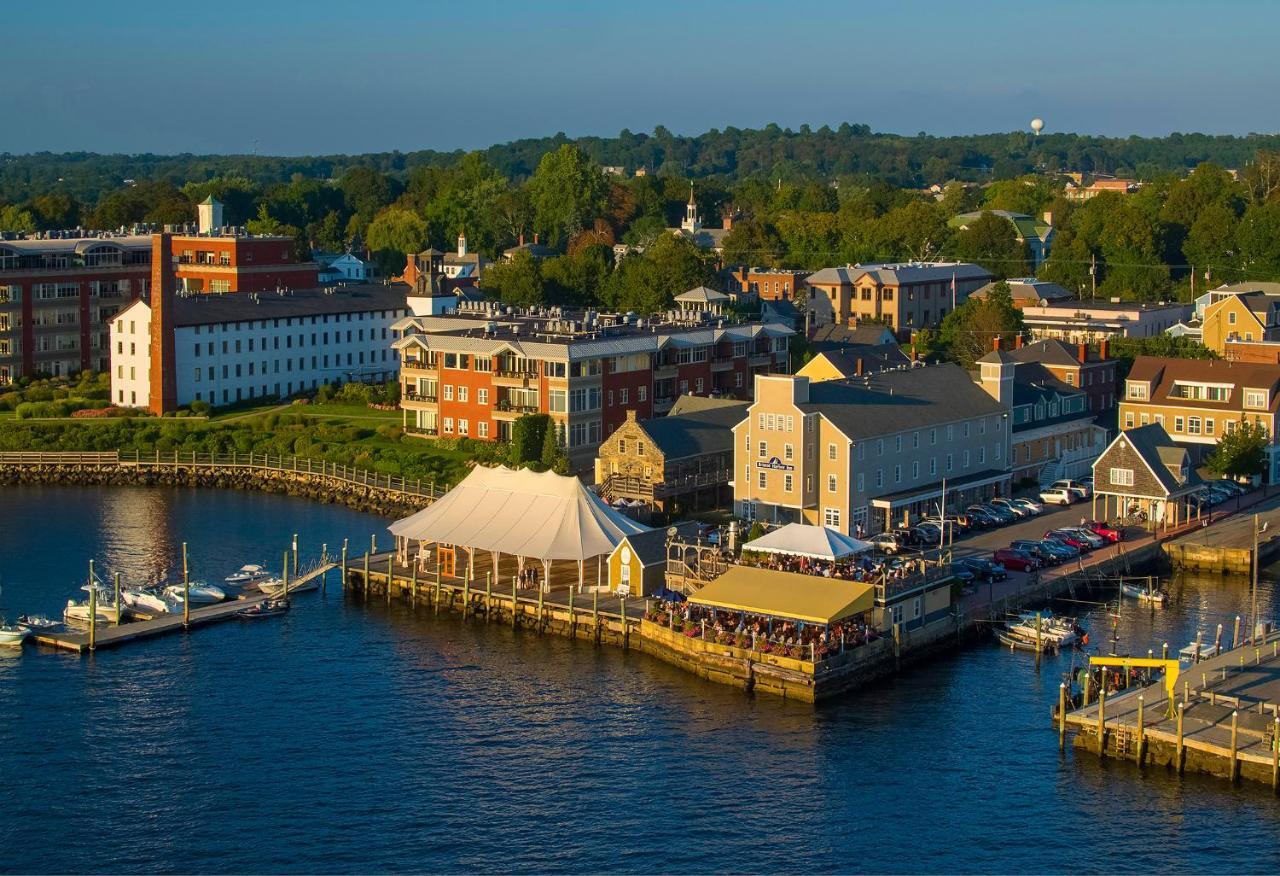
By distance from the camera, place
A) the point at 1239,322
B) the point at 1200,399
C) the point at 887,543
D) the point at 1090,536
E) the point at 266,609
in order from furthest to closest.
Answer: the point at 1239,322 → the point at 1200,399 → the point at 1090,536 → the point at 887,543 → the point at 266,609

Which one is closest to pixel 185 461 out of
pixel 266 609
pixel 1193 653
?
pixel 266 609

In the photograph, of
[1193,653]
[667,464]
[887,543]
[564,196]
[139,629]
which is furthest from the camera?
[564,196]

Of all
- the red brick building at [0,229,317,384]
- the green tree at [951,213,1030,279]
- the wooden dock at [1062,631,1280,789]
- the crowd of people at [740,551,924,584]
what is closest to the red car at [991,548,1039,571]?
the crowd of people at [740,551,924,584]

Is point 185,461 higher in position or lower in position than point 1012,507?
higher

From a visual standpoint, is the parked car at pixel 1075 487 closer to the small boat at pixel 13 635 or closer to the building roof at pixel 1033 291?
the small boat at pixel 13 635

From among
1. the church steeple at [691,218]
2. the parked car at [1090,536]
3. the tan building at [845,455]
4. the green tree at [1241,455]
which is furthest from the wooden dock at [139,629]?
the church steeple at [691,218]

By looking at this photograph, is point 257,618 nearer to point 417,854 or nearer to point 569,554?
point 569,554

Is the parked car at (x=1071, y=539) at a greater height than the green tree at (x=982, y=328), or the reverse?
the green tree at (x=982, y=328)

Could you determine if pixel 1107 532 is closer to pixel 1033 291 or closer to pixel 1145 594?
pixel 1145 594

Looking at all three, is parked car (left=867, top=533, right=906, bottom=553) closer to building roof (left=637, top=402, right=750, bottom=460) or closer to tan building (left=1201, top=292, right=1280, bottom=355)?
building roof (left=637, top=402, right=750, bottom=460)
